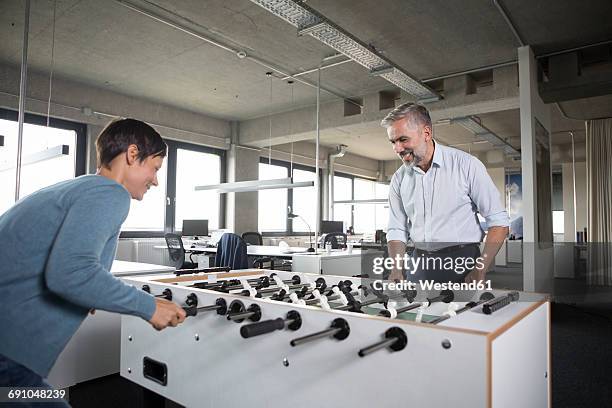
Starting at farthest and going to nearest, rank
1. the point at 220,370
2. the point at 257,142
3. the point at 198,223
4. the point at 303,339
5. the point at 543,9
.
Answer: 1. the point at 257,142
2. the point at 198,223
3. the point at 543,9
4. the point at 220,370
5. the point at 303,339

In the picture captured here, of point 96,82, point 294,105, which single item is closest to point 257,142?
point 294,105

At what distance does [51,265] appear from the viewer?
41.3 inches

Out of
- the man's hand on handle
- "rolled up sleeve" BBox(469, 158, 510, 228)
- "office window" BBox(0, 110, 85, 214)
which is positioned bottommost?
Answer: the man's hand on handle

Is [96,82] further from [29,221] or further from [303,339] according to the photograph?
[303,339]

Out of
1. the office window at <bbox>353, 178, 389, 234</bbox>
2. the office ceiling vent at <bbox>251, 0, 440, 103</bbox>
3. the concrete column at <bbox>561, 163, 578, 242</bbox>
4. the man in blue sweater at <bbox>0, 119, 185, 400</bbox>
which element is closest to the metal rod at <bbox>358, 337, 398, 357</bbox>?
the man in blue sweater at <bbox>0, 119, 185, 400</bbox>

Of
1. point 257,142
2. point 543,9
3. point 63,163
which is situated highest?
point 543,9

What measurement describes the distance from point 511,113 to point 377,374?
289 inches

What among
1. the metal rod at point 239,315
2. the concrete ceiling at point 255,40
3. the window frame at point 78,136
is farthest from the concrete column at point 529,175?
the window frame at point 78,136

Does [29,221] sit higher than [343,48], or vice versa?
[343,48]

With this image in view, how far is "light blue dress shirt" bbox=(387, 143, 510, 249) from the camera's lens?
213cm

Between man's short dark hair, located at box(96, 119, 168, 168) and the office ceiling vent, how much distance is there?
2.29m

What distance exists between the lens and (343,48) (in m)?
4.10

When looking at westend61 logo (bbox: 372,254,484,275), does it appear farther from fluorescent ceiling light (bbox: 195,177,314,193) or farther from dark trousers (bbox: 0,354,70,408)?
fluorescent ceiling light (bbox: 195,177,314,193)

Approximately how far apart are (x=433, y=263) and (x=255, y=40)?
3541 millimetres
